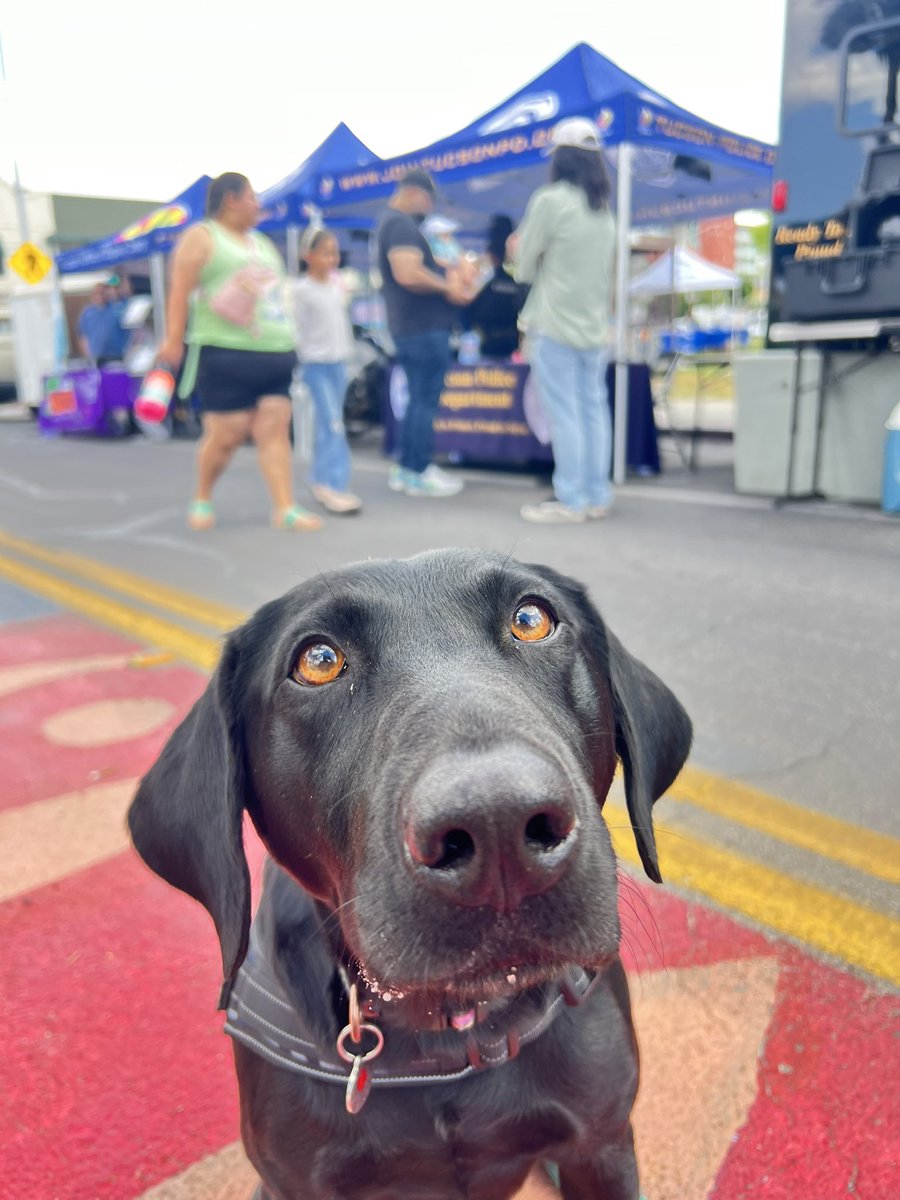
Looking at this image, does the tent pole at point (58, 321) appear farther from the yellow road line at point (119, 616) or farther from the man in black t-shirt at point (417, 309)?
the yellow road line at point (119, 616)

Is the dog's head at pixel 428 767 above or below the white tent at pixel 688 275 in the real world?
below

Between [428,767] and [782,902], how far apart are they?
5.12ft

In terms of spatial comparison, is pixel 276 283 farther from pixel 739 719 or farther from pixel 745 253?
pixel 745 253

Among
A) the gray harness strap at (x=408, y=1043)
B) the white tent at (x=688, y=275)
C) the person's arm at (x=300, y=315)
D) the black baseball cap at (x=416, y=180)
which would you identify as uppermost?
the black baseball cap at (x=416, y=180)

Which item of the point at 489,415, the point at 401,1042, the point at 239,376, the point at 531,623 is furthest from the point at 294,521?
the point at 401,1042

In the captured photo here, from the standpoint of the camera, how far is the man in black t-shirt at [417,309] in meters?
7.43

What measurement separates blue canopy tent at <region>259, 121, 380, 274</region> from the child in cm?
282

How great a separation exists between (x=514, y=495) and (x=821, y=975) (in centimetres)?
667

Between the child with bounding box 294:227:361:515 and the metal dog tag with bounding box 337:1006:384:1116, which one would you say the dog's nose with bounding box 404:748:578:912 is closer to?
the metal dog tag with bounding box 337:1006:384:1116

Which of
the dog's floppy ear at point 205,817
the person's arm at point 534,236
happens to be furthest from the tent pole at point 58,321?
the dog's floppy ear at point 205,817

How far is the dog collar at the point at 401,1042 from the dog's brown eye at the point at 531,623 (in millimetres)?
550

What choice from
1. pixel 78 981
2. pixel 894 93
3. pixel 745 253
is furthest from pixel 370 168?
pixel 745 253

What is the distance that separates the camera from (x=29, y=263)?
50.8ft

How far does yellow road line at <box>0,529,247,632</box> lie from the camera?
486 cm
